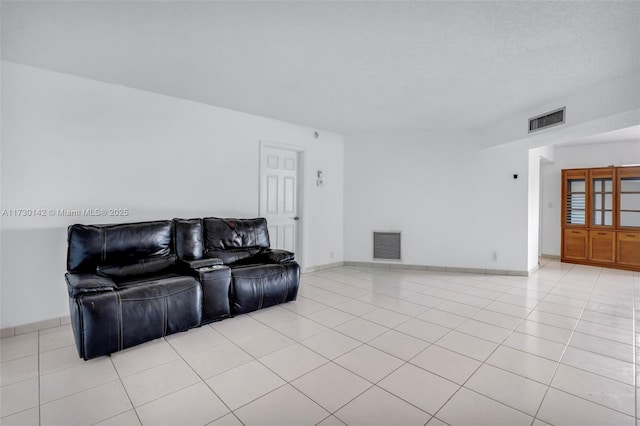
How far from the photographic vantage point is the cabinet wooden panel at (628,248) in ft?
19.0

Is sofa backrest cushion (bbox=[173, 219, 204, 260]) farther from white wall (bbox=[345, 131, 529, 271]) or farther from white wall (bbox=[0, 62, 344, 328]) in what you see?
white wall (bbox=[345, 131, 529, 271])

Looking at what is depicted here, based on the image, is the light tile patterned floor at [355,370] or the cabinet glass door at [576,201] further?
the cabinet glass door at [576,201]

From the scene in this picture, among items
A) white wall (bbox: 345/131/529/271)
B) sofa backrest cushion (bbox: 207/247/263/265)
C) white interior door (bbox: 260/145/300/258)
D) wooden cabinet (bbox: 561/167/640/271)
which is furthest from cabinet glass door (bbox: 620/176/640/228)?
sofa backrest cushion (bbox: 207/247/263/265)

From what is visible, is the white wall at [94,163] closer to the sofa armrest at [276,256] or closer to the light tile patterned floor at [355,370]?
the light tile patterned floor at [355,370]

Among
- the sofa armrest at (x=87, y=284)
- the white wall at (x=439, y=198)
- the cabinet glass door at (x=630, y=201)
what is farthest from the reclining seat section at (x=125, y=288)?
the cabinet glass door at (x=630, y=201)

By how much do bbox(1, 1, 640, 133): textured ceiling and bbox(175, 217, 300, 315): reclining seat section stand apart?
166 cm

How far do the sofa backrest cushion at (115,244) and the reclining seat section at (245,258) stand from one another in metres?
0.21

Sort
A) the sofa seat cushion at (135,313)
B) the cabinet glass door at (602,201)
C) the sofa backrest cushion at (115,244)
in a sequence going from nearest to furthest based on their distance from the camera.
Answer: the sofa seat cushion at (135,313), the sofa backrest cushion at (115,244), the cabinet glass door at (602,201)

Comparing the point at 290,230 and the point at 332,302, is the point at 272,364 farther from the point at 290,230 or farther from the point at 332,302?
the point at 290,230

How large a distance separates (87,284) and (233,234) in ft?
5.71

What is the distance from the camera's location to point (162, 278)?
3.11m

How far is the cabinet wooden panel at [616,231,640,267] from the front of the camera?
5.79 meters

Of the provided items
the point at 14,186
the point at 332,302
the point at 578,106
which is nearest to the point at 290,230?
the point at 332,302

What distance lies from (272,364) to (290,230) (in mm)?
3107
